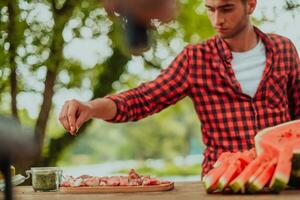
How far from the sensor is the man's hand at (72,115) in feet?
6.10

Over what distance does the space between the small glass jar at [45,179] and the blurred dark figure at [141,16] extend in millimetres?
1339

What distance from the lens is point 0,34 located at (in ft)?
16.8

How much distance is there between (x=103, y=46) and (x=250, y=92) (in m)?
3.52

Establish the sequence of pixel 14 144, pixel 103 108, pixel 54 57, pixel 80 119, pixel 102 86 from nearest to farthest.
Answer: pixel 14 144 → pixel 80 119 → pixel 103 108 → pixel 54 57 → pixel 102 86

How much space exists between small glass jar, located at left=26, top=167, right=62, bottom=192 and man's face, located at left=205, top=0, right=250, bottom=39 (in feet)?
2.95

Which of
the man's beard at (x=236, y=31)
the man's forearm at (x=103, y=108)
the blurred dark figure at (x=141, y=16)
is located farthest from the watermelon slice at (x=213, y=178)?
the blurred dark figure at (x=141, y=16)

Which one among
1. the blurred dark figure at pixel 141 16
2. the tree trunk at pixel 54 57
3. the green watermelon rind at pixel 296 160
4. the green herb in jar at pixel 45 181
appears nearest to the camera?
the blurred dark figure at pixel 141 16

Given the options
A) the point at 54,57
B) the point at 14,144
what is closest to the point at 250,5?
the point at 14,144

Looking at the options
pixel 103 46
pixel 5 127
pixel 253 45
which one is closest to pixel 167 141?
pixel 103 46

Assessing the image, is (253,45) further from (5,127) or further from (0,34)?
(0,34)

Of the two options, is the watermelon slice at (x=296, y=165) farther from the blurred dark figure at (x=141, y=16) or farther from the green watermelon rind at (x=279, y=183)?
the blurred dark figure at (x=141, y=16)

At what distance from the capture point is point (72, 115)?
6.14 feet

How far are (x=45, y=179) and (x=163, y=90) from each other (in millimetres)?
822

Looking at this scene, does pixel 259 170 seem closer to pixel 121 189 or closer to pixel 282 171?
pixel 282 171
